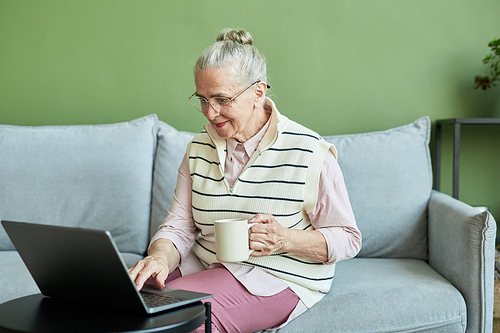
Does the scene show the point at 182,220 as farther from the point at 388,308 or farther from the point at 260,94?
the point at 388,308

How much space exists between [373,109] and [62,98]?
153 cm

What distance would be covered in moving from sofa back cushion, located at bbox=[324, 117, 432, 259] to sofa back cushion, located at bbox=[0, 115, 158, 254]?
2.82 ft

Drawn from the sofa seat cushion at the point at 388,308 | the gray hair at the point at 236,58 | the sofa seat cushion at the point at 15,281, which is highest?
the gray hair at the point at 236,58

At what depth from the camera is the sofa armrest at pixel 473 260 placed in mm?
1308

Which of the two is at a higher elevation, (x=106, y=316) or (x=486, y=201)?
(x=106, y=316)

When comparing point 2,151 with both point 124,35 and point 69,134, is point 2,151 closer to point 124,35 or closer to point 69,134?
point 69,134

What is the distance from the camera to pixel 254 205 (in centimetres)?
129

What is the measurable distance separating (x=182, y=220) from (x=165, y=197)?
45cm

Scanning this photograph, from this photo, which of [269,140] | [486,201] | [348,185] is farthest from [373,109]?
[269,140]

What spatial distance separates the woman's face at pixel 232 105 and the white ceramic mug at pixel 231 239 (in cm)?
40

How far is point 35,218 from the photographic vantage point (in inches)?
72.8

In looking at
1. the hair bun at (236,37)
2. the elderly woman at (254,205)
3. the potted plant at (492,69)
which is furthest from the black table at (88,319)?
the potted plant at (492,69)

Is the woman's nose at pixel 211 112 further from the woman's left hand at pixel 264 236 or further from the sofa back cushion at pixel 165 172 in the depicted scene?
the sofa back cushion at pixel 165 172

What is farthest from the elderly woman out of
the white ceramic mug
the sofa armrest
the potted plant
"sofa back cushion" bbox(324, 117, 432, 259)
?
the potted plant
